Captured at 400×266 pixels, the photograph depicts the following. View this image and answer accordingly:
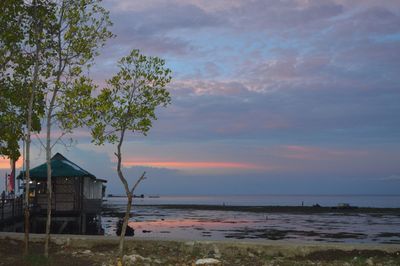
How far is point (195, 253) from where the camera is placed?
678 inches

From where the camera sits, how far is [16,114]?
17578mm

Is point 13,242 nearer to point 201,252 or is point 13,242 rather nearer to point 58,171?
point 201,252

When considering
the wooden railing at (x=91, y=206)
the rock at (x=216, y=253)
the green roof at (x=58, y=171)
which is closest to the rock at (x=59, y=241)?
the rock at (x=216, y=253)

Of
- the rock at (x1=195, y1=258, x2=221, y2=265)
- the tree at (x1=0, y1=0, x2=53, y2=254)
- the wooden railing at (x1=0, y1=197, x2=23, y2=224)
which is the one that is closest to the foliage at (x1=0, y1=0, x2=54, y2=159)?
the tree at (x1=0, y1=0, x2=53, y2=254)

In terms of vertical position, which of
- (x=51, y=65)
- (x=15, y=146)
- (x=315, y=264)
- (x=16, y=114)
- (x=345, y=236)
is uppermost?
(x=51, y=65)

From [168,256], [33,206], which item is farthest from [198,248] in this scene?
[33,206]

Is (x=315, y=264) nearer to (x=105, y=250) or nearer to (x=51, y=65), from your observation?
(x=105, y=250)

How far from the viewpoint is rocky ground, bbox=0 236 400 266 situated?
1570cm

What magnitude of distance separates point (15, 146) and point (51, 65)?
132 inches

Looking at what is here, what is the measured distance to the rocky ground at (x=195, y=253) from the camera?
15.7 meters

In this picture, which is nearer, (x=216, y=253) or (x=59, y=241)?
(x=216, y=253)

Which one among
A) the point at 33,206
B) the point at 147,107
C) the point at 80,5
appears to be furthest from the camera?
the point at 33,206

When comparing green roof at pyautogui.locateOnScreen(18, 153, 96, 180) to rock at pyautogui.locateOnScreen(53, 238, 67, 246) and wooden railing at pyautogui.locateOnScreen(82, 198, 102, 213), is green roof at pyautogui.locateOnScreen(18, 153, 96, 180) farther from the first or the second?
rock at pyautogui.locateOnScreen(53, 238, 67, 246)

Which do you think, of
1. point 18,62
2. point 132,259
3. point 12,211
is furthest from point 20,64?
point 12,211
